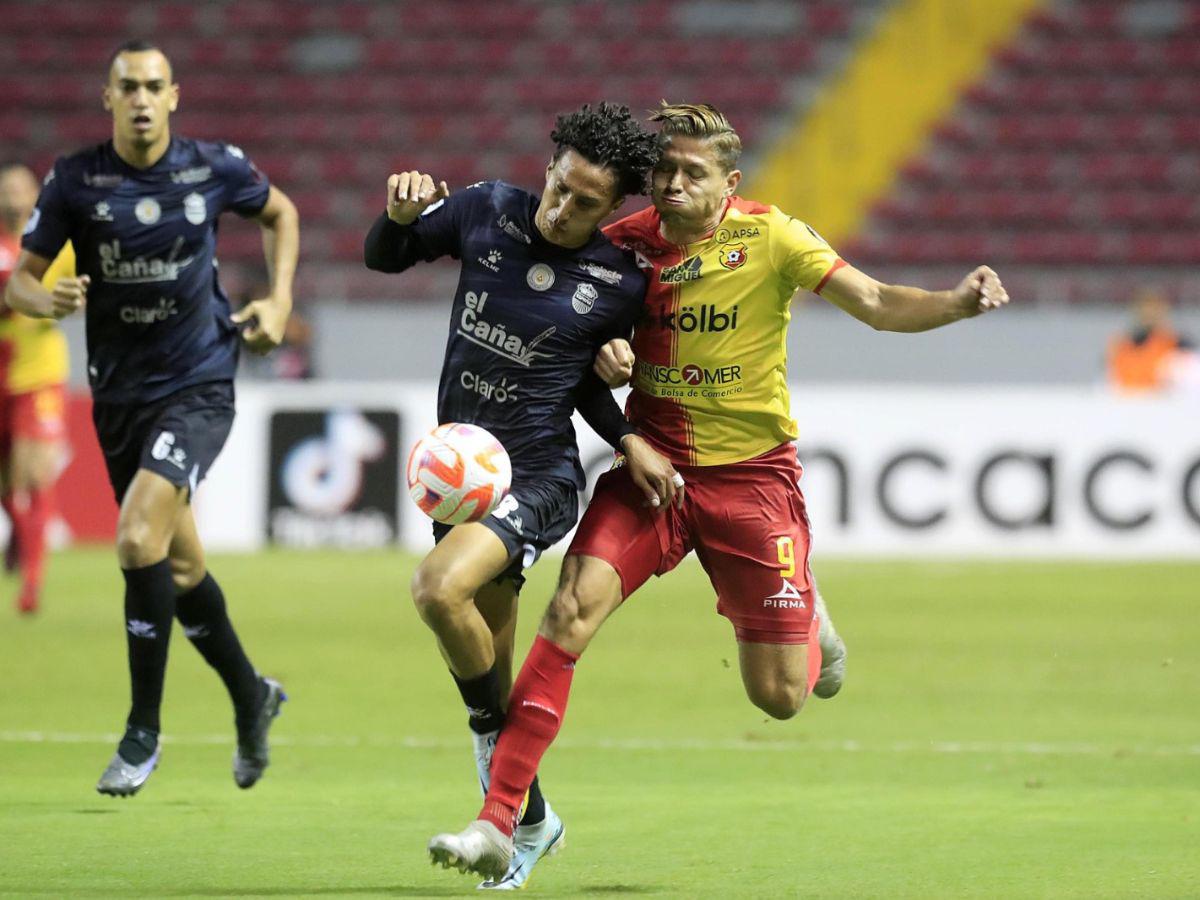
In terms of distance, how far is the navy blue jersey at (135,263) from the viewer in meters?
6.78

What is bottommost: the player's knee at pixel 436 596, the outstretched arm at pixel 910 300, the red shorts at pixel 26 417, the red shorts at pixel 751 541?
the red shorts at pixel 26 417

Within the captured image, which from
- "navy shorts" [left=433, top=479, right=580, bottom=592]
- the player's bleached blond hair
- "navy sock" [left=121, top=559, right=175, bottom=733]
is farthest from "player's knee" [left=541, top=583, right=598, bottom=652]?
"navy sock" [left=121, top=559, right=175, bottom=733]

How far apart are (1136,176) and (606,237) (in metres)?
17.4

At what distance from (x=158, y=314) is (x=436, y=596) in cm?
220

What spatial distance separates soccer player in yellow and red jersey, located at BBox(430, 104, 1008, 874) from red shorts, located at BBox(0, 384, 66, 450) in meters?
6.90

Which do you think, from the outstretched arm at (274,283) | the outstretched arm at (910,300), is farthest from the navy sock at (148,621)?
the outstretched arm at (910,300)

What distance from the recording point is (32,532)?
1184 cm

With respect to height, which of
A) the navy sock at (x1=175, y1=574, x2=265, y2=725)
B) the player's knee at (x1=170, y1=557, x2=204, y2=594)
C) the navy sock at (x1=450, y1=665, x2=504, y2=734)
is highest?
the navy sock at (x1=450, y1=665, x2=504, y2=734)

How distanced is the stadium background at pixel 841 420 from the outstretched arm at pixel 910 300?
152 centimetres

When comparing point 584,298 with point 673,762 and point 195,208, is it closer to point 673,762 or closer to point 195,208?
point 195,208

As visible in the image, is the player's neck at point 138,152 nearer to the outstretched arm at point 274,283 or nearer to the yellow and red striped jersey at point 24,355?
the outstretched arm at point 274,283

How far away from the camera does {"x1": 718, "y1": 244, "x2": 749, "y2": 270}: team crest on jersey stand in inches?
234

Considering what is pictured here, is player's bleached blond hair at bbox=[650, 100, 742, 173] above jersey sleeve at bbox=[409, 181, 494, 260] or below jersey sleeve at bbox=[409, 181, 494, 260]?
above

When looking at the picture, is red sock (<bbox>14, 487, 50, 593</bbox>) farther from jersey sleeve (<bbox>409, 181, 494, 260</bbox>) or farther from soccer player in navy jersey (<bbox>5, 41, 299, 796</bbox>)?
jersey sleeve (<bbox>409, 181, 494, 260</bbox>)
